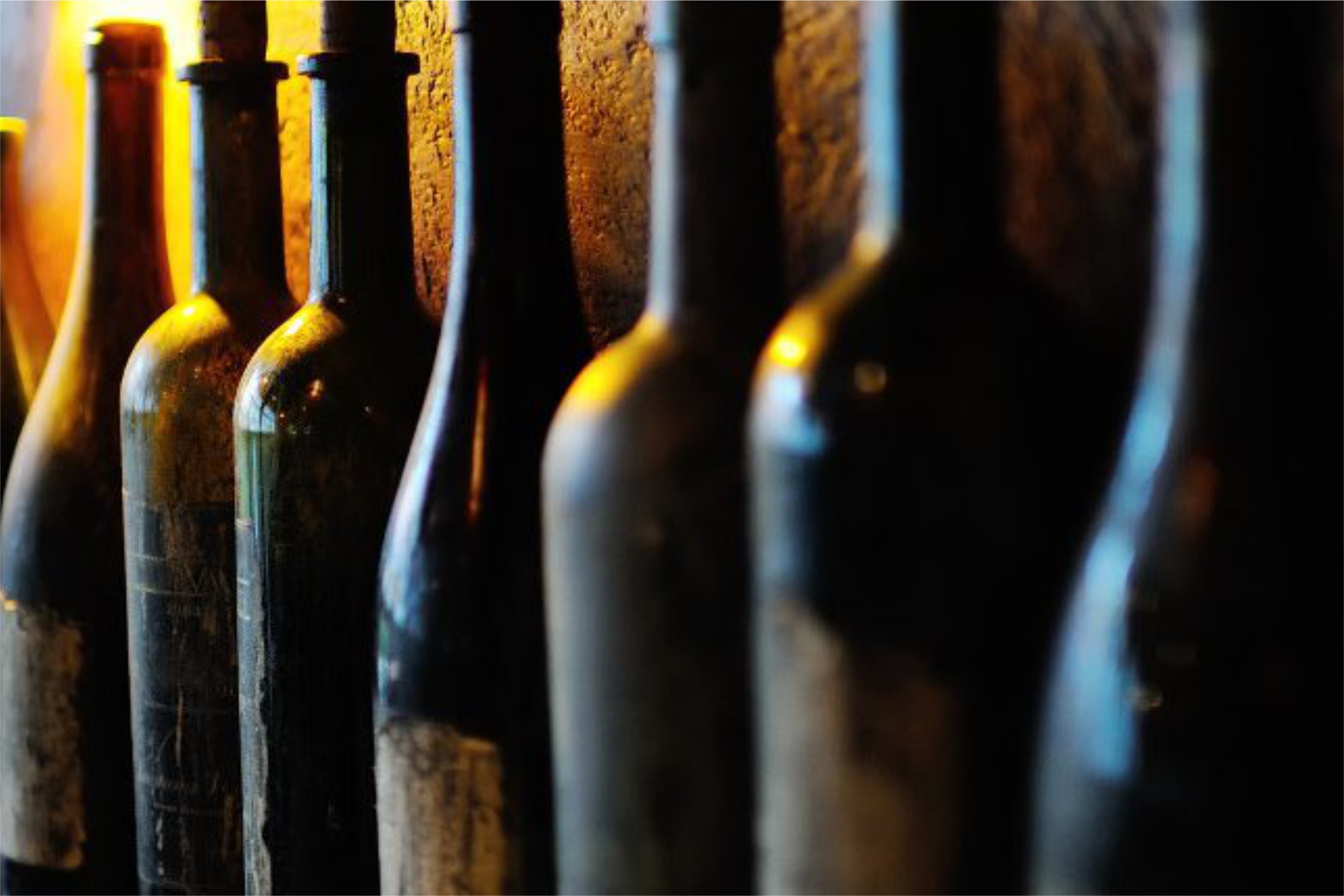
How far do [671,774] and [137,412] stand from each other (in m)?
0.38

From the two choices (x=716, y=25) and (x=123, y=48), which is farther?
(x=123, y=48)

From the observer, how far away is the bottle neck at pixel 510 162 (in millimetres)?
618

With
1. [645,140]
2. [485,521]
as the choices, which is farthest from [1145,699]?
[645,140]

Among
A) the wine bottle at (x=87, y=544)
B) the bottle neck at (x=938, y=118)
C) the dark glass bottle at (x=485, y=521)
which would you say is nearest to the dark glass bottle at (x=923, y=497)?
the bottle neck at (x=938, y=118)

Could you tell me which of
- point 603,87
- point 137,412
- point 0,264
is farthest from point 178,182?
point 603,87

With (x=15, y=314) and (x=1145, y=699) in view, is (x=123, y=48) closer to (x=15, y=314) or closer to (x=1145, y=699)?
(x=15, y=314)

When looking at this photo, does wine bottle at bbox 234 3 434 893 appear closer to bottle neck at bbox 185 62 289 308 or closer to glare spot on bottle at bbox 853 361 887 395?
bottle neck at bbox 185 62 289 308

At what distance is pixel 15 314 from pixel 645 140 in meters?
0.50

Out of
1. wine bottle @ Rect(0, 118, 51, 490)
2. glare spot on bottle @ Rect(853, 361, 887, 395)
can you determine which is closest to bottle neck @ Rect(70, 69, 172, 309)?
wine bottle @ Rect(0, 118, 51, 490)

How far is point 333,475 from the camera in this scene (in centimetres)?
71

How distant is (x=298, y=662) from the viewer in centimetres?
71

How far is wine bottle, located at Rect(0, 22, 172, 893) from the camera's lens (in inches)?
34.2

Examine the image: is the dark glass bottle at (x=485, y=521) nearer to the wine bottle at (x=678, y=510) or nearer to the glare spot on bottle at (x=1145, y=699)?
the wine bottle at (x=678, y=510)

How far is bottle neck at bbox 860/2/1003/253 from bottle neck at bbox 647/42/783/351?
2.3 inches
